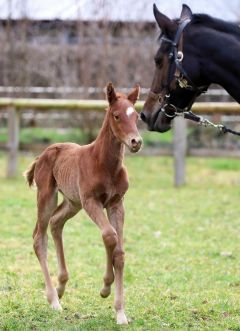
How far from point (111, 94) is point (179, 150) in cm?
761

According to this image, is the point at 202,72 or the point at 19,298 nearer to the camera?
the point at 202,72

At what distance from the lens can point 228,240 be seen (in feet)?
27.1

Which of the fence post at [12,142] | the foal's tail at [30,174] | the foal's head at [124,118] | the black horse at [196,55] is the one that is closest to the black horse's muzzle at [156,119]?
the black horse at [196,55]

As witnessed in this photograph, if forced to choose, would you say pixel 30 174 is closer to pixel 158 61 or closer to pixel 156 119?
pixel 156 119

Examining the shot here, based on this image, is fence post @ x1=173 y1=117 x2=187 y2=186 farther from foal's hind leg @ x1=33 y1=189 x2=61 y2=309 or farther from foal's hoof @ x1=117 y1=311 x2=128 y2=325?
foal's hoof @ x1=117 y1=311 x2=128 y2=325

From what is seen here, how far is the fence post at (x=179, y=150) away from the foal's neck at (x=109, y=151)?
7329 millimetres

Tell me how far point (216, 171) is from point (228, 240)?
19.8 ft

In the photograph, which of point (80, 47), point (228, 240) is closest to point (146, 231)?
point (228, 240)

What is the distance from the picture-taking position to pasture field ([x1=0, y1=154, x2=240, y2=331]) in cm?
516

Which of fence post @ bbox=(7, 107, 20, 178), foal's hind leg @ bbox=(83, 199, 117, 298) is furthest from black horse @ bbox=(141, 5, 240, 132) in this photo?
fence post @ bbox=(7, 107, 20, 178)

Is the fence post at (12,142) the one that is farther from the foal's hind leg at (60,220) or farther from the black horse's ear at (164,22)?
the black horse's ear at (164,22)

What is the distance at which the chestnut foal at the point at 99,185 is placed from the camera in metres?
4.93

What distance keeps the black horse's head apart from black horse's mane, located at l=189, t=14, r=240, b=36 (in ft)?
0.20

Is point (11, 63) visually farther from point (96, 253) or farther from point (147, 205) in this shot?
point (96, 253)
